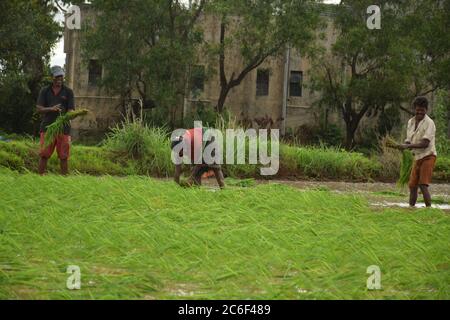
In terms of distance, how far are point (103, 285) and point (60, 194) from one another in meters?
3.94

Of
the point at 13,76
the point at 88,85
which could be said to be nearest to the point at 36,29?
the point at 13,76

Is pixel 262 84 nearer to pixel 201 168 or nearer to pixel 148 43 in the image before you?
pixel 148 43

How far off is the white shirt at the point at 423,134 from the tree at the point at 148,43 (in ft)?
51.4

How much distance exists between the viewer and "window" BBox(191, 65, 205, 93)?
26.1m

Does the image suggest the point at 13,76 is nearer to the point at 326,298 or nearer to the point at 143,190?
the point at 143,190

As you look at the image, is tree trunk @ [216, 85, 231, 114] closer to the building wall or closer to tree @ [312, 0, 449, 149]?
A: the building wall

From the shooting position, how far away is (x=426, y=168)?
8.99m

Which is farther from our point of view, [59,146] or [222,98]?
[222,98]

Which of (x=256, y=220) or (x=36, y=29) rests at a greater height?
(x=36, y=29)

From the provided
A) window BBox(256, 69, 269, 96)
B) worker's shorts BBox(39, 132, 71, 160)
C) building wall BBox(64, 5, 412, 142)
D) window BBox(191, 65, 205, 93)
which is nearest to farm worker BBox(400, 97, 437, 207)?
worker's shorts BBox(39, 132, 71, 160)

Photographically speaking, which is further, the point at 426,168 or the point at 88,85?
the point at 88,85

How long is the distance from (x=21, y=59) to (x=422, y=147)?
2019 centimetres

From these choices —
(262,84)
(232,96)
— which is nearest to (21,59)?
(232,96)

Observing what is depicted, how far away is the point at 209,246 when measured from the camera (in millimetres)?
5320
